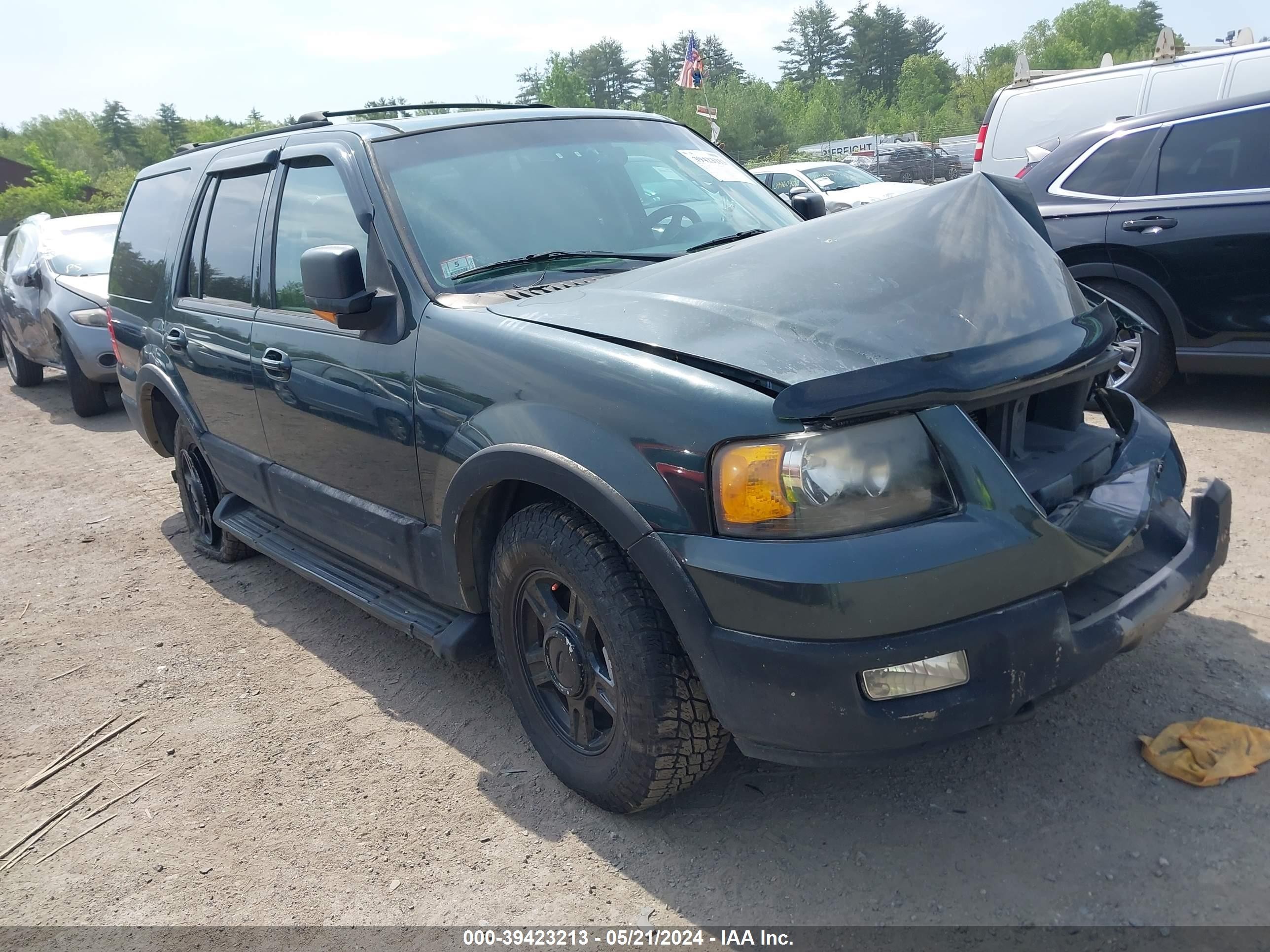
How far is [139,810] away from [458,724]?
98 centimetres

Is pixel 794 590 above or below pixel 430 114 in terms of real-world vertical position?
below

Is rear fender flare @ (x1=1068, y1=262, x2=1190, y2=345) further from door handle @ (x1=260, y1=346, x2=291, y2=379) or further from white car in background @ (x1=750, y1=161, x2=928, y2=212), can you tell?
white car in background @ (x1=750, y1=161, x2=928, y2=212)

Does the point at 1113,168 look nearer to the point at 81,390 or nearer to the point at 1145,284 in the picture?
the point at 1145,284

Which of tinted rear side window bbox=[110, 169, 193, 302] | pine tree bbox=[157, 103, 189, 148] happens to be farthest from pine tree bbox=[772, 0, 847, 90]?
tinted rear side window bbox=[110, 169, 193, 302]

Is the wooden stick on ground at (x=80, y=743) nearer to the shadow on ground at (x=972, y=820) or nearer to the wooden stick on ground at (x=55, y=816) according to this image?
the wooden stick on ground at (x=55, y=816)

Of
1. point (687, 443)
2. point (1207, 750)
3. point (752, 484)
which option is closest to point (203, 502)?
point (687, 443)

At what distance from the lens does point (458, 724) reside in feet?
10.8

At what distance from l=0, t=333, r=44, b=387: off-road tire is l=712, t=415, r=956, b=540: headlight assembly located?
11.2 metres

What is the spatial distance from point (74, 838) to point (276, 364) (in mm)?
1644

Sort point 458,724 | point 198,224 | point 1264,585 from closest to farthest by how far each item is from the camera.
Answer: point 458,724 < point 1264,585 < point 198,224

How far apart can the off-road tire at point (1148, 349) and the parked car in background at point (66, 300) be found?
7372mm

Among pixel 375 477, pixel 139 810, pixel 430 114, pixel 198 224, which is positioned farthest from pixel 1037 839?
pixel 198 224

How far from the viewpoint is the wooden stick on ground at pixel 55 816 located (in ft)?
9.64

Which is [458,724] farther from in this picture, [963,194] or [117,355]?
[117,355]
